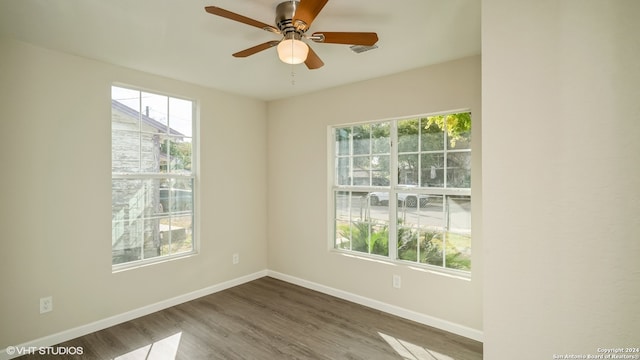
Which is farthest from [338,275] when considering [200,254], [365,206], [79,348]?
[79,348]

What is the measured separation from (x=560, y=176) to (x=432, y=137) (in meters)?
1.77

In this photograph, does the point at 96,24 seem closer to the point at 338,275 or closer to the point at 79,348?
the point at 79,348

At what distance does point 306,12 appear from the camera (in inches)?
63.0

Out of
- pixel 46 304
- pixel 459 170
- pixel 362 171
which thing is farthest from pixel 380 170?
pixel 46 304

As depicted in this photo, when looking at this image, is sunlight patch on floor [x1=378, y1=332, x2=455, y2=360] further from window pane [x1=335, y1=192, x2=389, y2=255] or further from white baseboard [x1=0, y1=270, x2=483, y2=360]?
window pane [x1=335, y1=192, x2=389, y2=255]

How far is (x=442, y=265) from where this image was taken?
2.96 m

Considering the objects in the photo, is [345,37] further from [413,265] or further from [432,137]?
[413,265]

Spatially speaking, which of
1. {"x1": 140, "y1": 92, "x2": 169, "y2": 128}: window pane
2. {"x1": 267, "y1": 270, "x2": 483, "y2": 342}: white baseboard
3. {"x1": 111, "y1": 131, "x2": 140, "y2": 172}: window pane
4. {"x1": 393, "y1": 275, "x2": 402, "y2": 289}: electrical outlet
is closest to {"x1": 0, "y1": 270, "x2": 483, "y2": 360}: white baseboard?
{"x1": 267, "y1": 270, "x2": 483, "y2": 342}: white baseboard

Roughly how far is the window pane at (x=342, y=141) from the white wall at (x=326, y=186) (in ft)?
0.47

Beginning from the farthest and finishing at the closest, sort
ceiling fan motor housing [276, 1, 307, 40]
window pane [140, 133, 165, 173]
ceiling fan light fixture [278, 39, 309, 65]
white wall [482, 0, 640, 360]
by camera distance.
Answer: window pane [140, 133, 165, 173] < ceiling fan motor housing [276, 1, 307, 40] < ceiling fan light fixture [278, 39, 309, 65] < white wall [482, 0, 640, 360]

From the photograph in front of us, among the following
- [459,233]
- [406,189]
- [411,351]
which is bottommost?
[411,351]

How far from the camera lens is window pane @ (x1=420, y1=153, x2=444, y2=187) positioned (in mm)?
2961

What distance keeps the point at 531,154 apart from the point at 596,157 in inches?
8.6

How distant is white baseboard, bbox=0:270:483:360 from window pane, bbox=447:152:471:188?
4.27ft
